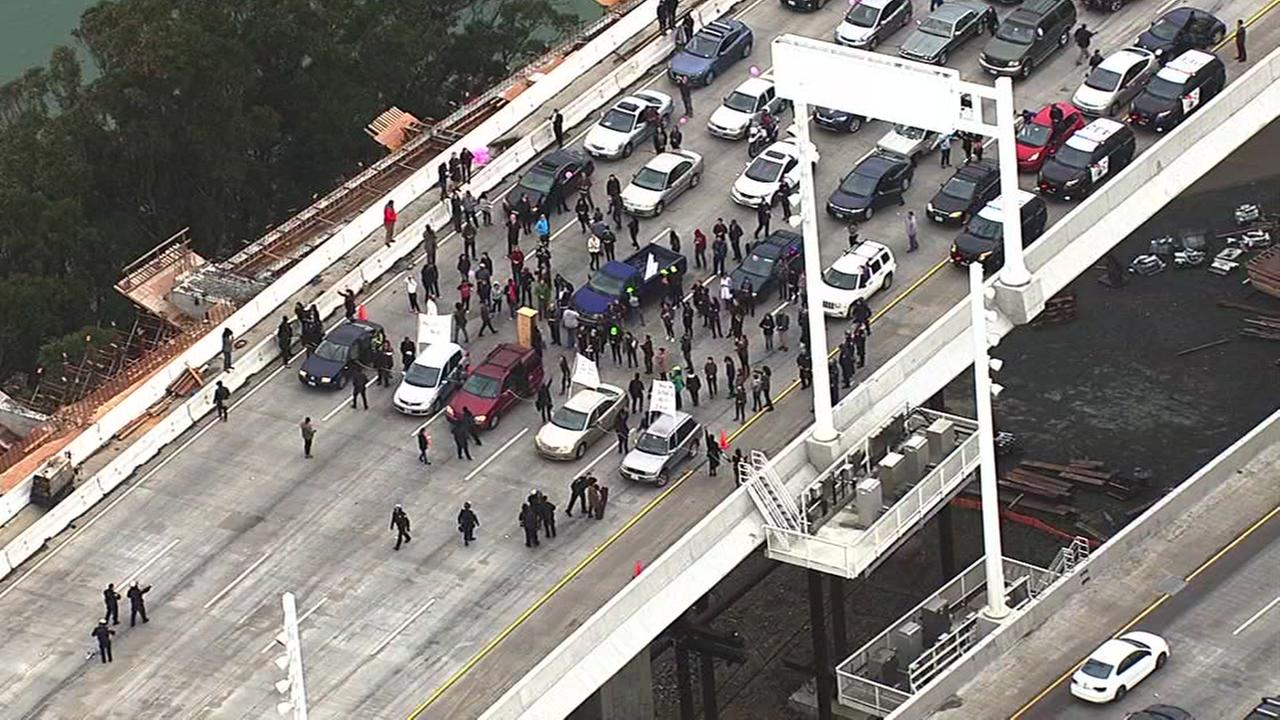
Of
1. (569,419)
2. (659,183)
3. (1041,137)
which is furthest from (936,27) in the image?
(569,419)

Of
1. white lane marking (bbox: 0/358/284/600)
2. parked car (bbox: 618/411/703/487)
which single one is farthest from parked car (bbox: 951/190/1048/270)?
white lane marking (bbox: 0/358/284/600)

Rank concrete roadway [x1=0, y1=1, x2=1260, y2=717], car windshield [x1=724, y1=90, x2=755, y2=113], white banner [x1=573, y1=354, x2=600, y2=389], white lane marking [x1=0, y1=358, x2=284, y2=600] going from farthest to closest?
car windshield [x1=724, y1=90, x2=755, y2=113], white banner [x1=573, y1=354, x2=600, y2=389], white lane marking [x1=0, y1=358, x2=284, y2=600], concrete roadway [x1=0, y1=1, x2=1260, y2=717]

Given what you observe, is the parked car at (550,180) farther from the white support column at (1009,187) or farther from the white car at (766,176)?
the white support column at (1009,187)

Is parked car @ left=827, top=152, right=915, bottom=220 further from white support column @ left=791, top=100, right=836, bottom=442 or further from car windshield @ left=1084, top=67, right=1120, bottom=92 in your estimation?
white support column @ left=791, top=100, right=836, bottom=442

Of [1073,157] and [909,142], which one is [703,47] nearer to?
[909,142]

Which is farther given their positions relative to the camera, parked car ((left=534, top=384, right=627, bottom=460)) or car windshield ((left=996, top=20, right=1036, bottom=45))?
car windshield ((left=996, top=20, right=1036, bottom=45))

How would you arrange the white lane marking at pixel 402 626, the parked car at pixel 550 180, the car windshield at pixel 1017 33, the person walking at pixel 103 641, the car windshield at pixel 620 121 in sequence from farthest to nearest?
the car windshield at pixel 1017 33, the car windshield at pixel 620 121, the parked car at pixel 550 180, the person walking at pixel 103 641, the white lane marking at pixel 402 626

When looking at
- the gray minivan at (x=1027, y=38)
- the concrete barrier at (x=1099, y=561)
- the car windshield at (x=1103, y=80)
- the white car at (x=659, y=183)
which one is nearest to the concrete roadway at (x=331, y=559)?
the white car at (x=659, y=183)
